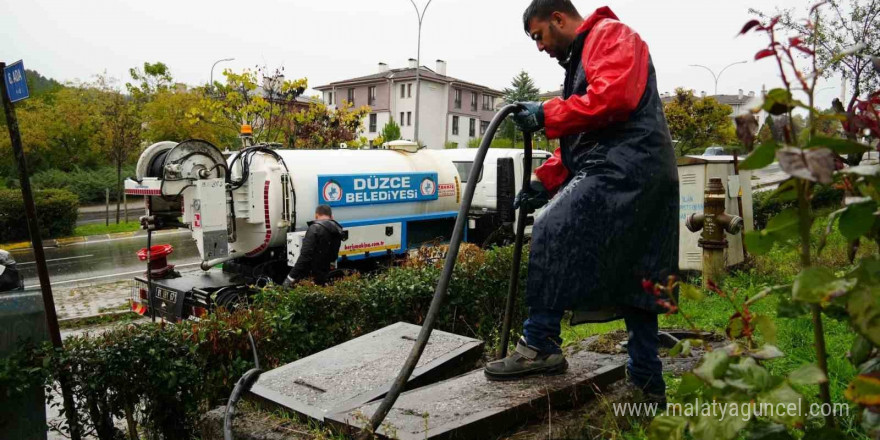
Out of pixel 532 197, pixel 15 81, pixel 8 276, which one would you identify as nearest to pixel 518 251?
pixel 532 197

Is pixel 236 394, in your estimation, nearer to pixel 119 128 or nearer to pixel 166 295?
pixel 166 295

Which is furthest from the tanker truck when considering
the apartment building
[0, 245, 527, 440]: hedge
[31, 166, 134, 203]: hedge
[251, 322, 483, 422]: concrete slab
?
the apartment building

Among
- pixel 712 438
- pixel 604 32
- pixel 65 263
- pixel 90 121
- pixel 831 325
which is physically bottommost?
pixel 65 263

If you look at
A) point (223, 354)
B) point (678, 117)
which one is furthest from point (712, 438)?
Result: point (678, 117)

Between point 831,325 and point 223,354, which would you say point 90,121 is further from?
point 831,325

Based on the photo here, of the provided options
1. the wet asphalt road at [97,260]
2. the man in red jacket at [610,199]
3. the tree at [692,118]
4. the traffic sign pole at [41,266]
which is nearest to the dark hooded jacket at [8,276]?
the traffic sign pole at [41,266]

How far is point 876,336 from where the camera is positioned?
112 cm

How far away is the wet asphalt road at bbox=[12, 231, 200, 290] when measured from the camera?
1299 cm

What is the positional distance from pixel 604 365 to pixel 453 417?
0.99 m

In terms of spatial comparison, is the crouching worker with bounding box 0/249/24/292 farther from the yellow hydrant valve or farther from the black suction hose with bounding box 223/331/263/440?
the yellow hydrant valve

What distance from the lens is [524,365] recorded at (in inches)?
114

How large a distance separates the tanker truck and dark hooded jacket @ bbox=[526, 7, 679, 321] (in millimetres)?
4728

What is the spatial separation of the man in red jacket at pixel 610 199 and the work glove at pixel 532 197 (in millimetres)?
344

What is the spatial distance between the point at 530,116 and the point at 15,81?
3112mm
